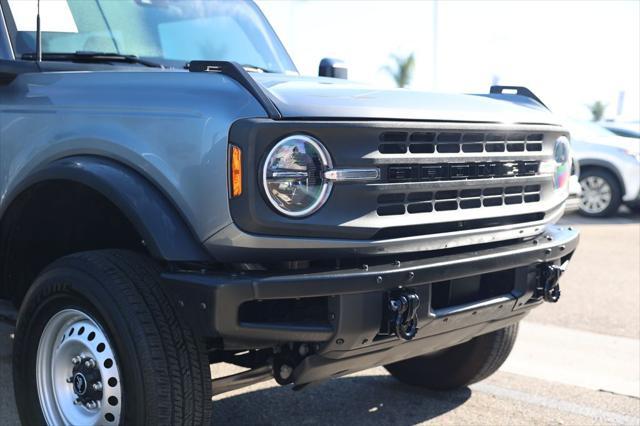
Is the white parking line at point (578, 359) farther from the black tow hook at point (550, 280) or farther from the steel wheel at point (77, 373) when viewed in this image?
the steel wheel at point (77, 373)

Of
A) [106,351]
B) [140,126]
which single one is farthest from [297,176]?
[106,351]

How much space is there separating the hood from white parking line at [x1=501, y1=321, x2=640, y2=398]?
1.88 metres

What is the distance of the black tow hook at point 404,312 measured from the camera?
8.52 feet

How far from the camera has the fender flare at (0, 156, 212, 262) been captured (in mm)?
2598

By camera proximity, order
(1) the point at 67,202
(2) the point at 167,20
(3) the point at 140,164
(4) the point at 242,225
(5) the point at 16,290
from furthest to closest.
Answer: (2) the point at 167,20 < (5) the point at 16,290 < (1) the point at 67,202 < (3) the point at 140,164 < (4) the point at 242,225

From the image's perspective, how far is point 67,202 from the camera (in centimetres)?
322

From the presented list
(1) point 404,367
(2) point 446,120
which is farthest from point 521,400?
(2) point 446,120

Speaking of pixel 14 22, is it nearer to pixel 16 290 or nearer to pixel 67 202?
pixel 67 202

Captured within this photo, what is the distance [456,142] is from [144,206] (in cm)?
119

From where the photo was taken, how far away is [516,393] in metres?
4.36

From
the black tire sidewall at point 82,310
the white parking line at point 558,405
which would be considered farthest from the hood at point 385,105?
the white parking line at point 558,405

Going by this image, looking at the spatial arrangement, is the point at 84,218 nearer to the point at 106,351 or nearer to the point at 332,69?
the point at 106,351

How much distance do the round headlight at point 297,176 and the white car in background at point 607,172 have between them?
400 inches

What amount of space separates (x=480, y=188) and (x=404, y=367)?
1663 millimetres
